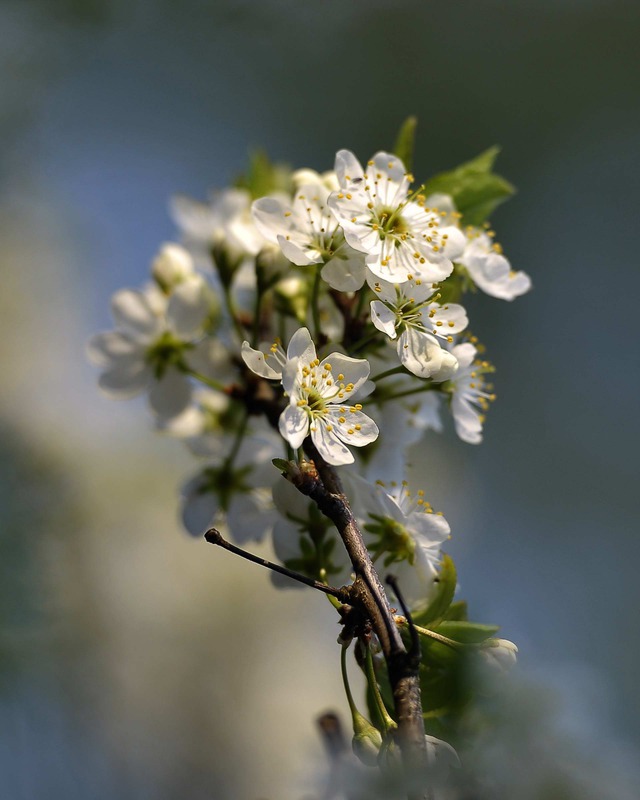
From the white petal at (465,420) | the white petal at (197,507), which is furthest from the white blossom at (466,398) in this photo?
the white petal at (197,507)

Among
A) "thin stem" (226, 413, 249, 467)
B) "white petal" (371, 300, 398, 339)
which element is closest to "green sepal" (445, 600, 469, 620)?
"white petal" (371, 300, 398, 339)

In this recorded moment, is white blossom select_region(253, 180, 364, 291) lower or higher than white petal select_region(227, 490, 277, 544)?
higher

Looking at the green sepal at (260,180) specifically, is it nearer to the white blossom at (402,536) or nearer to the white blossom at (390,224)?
the white blossom at (390,224)

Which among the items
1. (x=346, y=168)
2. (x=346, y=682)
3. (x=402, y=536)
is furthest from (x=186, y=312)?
(x=346, y=682)

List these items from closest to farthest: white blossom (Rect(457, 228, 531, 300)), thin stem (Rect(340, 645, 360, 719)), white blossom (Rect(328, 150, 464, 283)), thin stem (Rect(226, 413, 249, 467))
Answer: thin stem (Rect(340, 645, 360, 719))
white blossom (Rect(328, 150, 464, 283))
white blossom (Rect(457, 228, 531, 300))
thin stem (Rect(226, 413, 249, 467))

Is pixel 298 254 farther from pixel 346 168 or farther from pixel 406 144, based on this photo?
pixel 406 144

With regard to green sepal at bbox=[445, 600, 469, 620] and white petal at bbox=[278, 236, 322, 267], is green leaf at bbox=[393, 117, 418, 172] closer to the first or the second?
white petal at bbox=[278, 236, 322, 267]

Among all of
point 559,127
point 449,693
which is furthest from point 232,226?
point 559,127
